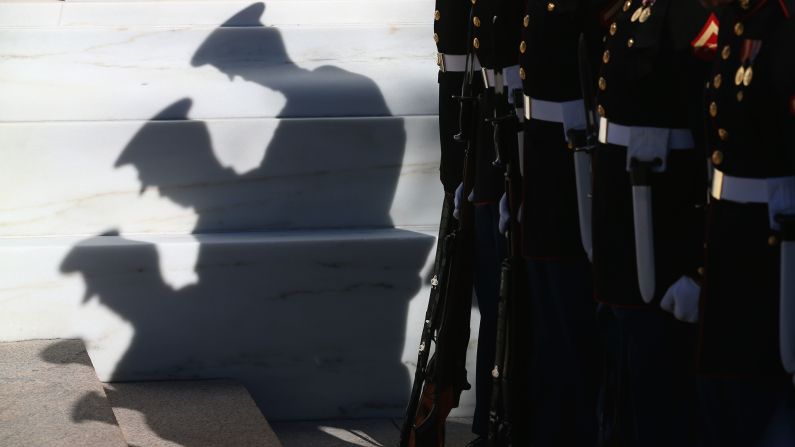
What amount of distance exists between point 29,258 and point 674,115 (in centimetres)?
240

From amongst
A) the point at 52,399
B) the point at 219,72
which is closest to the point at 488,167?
the point at 52,399

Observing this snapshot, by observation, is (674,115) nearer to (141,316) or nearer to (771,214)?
(771,214)

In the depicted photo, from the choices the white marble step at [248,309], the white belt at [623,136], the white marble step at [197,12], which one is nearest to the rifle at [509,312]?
the white belt at [623,136]

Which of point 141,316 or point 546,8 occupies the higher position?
point 546,8

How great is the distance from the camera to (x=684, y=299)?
2.31 meters

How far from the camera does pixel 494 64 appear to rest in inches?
125

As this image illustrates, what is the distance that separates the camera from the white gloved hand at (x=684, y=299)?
2305 mm

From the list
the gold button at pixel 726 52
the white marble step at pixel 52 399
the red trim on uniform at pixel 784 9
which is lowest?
the white marble step at pixel 52 399

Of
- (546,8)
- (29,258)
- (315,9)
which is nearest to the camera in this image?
(546,8)

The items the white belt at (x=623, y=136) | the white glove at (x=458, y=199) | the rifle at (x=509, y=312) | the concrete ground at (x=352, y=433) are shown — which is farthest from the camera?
the concrete ground at (x=352, y=433)

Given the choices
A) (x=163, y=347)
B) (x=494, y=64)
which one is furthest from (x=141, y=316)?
(x=494, y=64)

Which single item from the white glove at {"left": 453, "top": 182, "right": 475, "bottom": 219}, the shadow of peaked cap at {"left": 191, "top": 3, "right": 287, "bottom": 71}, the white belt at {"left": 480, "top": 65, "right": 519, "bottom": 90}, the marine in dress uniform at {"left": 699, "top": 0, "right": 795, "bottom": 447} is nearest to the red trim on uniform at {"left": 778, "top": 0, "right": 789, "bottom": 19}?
the marine in dress uniform at {"left": 699, "top": 0, "right": 795, "bottom": 447}

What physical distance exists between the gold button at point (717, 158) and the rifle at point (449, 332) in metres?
1.26

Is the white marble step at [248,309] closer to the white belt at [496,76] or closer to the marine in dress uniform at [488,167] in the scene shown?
the marine in dress uniform at [488,167]
